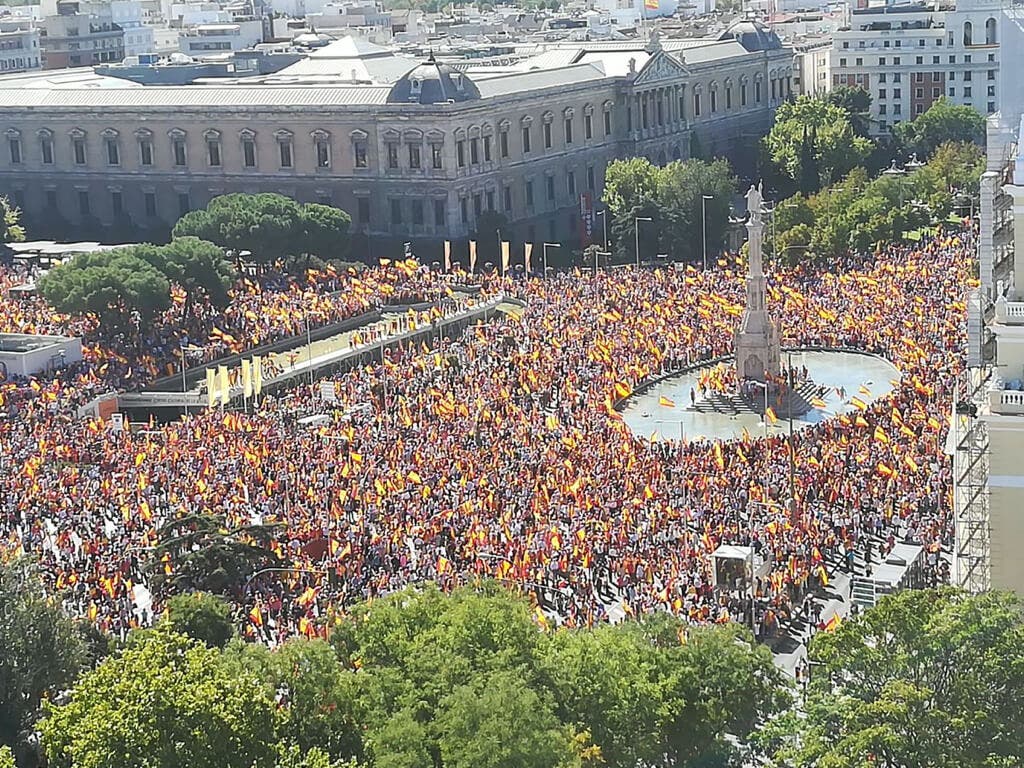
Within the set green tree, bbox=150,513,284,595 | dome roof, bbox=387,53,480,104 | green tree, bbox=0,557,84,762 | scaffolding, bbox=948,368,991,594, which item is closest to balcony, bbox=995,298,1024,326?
scaffolding, bbox=948,368,991,594

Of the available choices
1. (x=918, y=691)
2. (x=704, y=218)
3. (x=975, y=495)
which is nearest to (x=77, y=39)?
(x=704, y=218)

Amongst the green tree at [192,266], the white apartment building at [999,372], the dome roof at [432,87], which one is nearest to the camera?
the white apartment building at [999,372]

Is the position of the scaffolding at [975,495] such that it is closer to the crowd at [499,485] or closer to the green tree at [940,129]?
the crowd at [499,485]

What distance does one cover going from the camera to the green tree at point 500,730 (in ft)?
91.7

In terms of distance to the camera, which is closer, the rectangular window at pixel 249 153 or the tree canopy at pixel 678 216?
the tree canopy at pixel 678 216

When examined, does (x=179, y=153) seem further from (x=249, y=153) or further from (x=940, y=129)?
(x=940, y=129)

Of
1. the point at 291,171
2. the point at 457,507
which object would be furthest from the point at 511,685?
the point at 291,171

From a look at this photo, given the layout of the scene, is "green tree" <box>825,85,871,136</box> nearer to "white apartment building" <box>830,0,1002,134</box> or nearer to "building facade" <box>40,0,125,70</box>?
"white apartment building" <box>830,0,1002,134</box>

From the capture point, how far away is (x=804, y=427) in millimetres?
60219

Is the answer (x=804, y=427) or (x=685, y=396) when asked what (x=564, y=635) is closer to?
(x=804, y=427)

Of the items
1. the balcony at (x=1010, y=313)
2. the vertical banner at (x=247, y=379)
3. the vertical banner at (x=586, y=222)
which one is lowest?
the vertical banner at (x=586, y=222)

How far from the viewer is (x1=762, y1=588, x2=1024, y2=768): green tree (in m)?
27.1

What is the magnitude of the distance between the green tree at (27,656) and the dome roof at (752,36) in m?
112

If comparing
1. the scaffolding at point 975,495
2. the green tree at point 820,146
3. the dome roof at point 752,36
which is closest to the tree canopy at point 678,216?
the green tree at point 820,146
